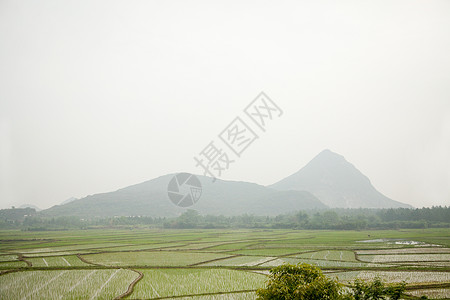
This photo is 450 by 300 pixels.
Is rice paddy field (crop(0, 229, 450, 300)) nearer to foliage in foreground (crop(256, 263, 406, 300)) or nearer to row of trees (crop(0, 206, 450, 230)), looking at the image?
foliage in foreground (crop(256, 263, 406, 300))

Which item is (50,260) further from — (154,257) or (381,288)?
(381,288)

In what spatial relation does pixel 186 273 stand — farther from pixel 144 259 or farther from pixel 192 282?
pixel 144 259

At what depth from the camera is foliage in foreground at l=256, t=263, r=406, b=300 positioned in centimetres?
892

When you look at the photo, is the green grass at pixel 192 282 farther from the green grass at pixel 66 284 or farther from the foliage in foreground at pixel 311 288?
the foliage in foreground at pixel 311 288

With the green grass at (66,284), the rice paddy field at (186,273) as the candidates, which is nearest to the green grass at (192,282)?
the rice paddy field at (186,273)

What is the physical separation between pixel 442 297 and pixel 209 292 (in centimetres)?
1160

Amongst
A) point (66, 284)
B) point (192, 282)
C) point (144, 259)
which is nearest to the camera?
point (66, 284)

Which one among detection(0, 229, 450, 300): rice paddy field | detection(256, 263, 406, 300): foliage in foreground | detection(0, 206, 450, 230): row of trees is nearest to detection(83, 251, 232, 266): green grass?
detection(0, 229, 450, 300): rice paddy field

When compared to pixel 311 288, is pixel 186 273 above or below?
below

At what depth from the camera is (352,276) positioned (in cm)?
1981

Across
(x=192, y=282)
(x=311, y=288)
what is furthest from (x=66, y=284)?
(x=311, y=288)

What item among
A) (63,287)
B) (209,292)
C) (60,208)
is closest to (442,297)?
(209,292)

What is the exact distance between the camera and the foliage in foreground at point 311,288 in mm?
8922

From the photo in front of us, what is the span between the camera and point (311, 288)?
→ 8.95 m
